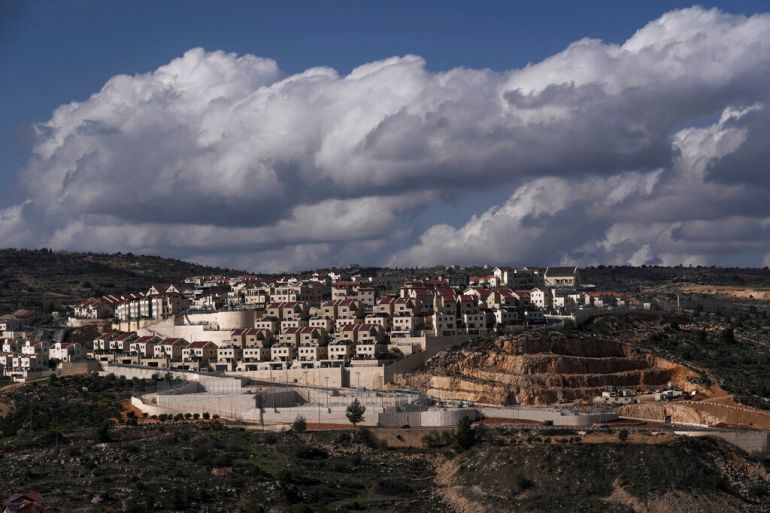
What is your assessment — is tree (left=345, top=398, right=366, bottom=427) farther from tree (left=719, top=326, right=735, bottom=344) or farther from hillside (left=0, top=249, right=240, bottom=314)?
hillside (left=0, top=249, right=240, bottom=314)

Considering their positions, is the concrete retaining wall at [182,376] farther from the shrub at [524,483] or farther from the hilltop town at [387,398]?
the shrub at [524,483]

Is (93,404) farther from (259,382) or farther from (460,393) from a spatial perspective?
(460,393)

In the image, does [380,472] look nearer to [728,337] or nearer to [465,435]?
[465,435]

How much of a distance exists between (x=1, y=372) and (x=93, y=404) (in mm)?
19507

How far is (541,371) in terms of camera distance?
89625 millimetres

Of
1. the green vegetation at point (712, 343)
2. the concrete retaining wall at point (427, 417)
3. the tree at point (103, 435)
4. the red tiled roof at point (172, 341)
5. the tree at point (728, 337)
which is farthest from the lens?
the red tiled roof at point (172, 341)

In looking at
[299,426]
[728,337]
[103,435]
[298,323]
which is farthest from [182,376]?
[728,337]

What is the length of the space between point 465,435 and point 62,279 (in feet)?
380

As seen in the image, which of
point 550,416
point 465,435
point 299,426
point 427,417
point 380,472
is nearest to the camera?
point 380,472

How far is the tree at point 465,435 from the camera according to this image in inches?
2923

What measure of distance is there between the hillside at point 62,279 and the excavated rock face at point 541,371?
64.1m

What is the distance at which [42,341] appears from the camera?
110 meters

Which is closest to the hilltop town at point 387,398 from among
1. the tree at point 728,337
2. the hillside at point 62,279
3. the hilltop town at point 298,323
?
the hilltop town at point 298,323

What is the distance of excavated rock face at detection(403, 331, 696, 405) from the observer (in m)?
87.2
